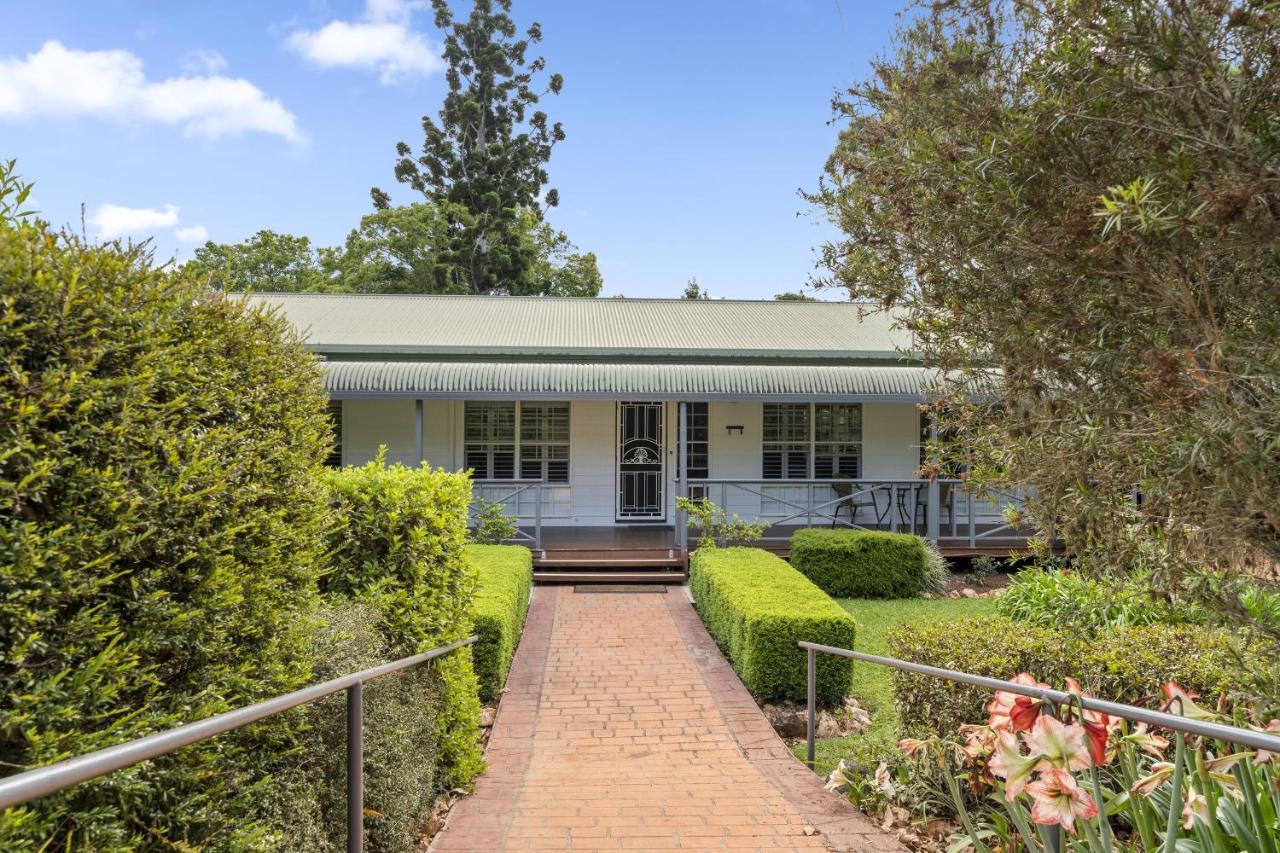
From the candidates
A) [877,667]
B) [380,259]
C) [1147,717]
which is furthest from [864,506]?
[380,259]

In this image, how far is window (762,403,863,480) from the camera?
1544 centimetres

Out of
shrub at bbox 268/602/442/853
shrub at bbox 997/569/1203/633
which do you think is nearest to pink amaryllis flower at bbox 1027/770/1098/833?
shrub at bbox 268/602/442/853

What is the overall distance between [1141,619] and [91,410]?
872 centimetres

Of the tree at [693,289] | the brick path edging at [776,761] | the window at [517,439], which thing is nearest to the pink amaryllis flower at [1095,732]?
the brick path edging at [776,761]

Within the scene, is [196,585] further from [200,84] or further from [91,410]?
[200,84]

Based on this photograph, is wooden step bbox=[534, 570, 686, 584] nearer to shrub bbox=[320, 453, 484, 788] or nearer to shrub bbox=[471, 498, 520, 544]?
shrub bbox=[471, 498, 520, 544]

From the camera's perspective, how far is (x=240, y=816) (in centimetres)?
274

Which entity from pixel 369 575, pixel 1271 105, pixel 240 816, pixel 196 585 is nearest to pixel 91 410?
pixel 196 585

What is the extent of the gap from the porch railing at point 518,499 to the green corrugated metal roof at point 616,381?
1.53 m

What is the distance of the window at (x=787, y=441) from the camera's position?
1543 cm

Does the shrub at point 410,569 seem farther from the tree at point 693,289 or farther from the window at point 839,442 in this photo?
the tree at point 693,289

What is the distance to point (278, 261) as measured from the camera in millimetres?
37312

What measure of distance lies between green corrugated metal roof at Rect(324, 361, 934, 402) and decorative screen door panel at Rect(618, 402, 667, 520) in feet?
4.99

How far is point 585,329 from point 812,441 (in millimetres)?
5210
